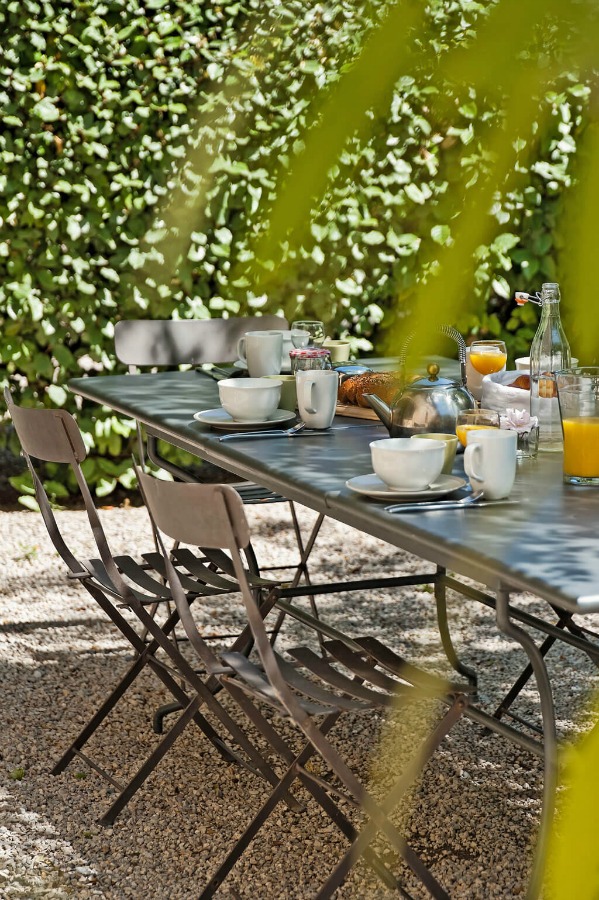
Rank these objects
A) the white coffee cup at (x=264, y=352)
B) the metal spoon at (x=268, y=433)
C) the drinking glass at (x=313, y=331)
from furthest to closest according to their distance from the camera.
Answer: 1. the drinking glass at (x=313, y=331)
2. the white coffee cup at (x=264, y=352)
3. the metal spoon at (x=268, y=433)

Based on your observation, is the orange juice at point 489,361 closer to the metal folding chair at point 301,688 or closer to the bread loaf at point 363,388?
the bread loaf at point 363,388

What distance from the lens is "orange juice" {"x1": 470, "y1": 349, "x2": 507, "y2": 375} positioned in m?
3.11

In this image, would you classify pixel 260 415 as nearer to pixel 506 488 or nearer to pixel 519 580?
pixel 506 488

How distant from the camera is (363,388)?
3.08 meters

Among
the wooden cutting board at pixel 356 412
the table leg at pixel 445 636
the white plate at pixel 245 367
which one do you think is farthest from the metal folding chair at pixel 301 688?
the white plate at pixel 245 367

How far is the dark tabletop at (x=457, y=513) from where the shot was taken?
1.69 meters

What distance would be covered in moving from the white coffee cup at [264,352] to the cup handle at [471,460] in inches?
53.9

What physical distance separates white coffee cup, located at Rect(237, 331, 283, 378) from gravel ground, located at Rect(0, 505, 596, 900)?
3.51ft

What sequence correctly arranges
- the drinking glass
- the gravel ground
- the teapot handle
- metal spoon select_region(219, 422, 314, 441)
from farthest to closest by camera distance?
the drinking glass, metal spoon select_region(219, 422, 314, 441), the gravel ground, the teapot handle

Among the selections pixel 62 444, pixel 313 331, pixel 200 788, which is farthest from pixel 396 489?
pixel 313 331

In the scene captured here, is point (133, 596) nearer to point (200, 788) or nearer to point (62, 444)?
point (62, 444)

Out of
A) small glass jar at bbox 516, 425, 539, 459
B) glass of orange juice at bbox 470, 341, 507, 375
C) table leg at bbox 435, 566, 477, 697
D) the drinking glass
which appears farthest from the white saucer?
the drinking glass

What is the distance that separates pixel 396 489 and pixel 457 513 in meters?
0.15

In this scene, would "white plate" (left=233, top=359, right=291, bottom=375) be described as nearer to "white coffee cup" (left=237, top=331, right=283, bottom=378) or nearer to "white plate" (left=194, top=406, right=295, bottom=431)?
"white coffee cup" (left=237, top=331, right=283, bottom=378)
